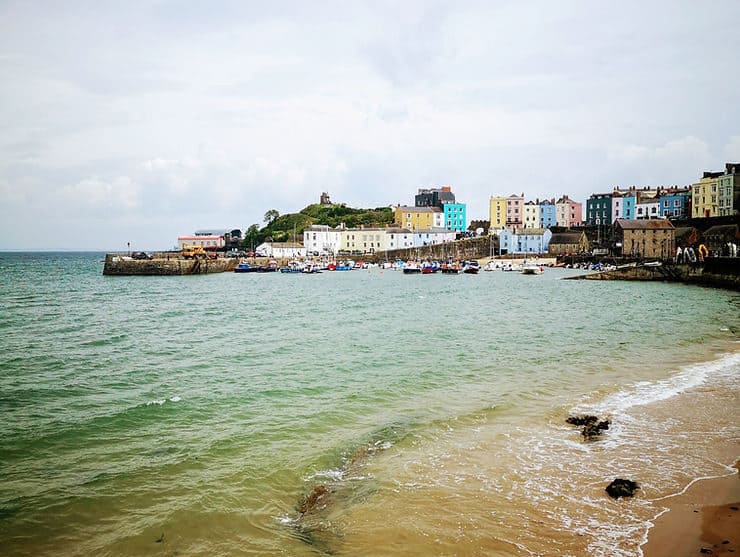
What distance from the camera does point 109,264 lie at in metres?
75.5

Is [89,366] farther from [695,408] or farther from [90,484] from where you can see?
[695,408]

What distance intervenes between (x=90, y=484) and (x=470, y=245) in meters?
103

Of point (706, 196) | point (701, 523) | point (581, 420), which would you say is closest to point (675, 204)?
point (706, 196)

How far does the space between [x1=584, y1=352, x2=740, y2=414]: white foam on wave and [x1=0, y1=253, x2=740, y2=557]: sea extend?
9cm

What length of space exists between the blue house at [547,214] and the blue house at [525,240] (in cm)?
1609

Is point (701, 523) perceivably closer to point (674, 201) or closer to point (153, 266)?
point (153, 266)

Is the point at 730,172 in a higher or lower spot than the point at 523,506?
higher

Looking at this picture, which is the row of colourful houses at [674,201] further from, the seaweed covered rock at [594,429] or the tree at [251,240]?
the seaweed covered rock at [594,429]

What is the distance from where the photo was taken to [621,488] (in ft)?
25.9

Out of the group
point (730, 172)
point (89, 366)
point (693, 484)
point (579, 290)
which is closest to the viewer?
point (693, 484)

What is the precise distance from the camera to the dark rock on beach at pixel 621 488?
25.6 feet

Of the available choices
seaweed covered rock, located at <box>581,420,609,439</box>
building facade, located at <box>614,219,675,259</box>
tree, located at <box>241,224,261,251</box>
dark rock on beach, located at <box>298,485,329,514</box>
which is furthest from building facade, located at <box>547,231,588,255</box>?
dark rock on beach, located at <box>298,485,329,514</box>

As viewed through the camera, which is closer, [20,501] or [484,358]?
[20,501]

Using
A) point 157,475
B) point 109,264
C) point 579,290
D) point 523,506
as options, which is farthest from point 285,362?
point 109,264
